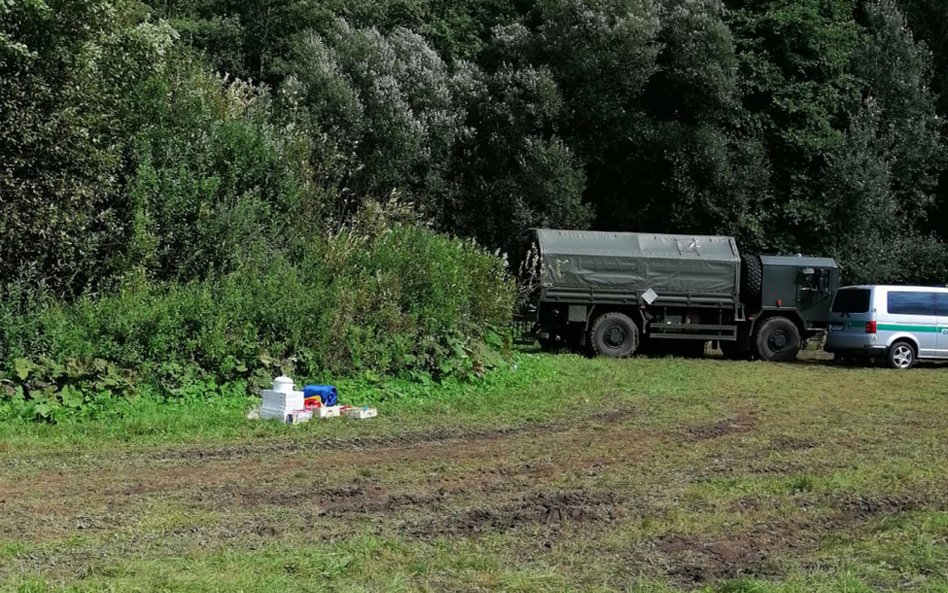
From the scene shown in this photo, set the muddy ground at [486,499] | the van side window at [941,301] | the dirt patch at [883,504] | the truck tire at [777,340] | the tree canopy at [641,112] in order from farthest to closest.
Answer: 1. the tree canopy at [641,112]
2. the truck tire at [777,340]
3. the van side window at [941,301]
4. the dirt patch at [883,504]
5. the muddy ground at [486,499]

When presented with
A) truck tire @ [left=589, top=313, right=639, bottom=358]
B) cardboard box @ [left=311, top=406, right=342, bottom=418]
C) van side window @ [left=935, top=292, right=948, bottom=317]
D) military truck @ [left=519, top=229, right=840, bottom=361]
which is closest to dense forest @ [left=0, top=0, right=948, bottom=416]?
military truck @ [left=519, top=229, right=840, bottom=361]

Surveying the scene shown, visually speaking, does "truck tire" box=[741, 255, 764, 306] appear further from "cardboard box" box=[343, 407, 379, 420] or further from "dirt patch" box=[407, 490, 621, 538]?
"dirt patch" box=[407, 490, 621, 538]

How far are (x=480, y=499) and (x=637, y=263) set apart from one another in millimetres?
14693

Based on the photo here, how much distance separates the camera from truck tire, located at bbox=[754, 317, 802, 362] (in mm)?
22406

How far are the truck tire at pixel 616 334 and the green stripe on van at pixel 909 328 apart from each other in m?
5.41

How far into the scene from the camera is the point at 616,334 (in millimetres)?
21516

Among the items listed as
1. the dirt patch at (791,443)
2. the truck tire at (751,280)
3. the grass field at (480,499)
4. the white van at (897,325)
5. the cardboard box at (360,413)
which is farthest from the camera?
the truck tire at (751,280)

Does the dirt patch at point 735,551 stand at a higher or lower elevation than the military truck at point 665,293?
lower

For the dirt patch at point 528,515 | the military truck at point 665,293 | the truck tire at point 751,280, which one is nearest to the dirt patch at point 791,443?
the dirt patch at point 528,515

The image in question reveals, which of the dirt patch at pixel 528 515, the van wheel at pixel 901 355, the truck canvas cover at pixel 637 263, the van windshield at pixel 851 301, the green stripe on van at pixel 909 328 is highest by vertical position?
the truck canvas cover at pixel 637 263

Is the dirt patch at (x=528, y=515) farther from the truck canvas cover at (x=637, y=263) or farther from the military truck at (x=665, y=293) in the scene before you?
the truck canvas cover at (x=637, y=263)

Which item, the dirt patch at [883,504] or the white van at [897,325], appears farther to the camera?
the white van at [897,325]

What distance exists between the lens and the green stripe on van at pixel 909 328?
2122cm

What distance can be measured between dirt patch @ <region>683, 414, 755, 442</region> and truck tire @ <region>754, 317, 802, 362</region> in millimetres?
10453
